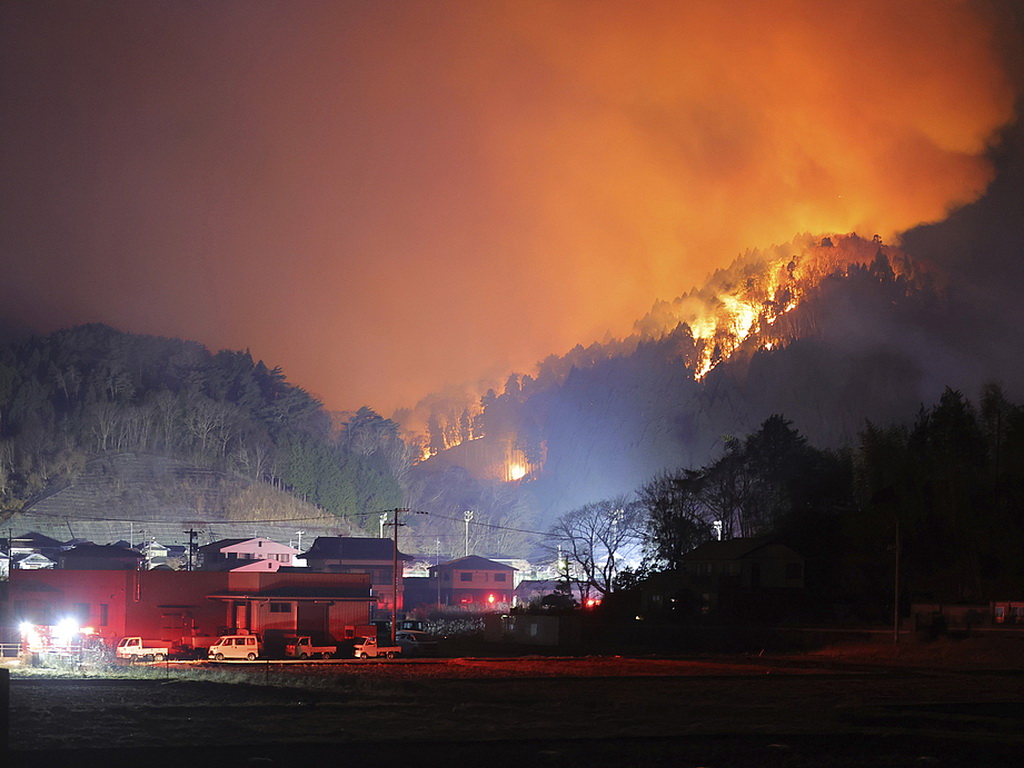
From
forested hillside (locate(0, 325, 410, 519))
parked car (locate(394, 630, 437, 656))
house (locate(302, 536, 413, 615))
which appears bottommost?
parked car (locate(394, 630, 437, 656))

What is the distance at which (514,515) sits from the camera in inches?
6122

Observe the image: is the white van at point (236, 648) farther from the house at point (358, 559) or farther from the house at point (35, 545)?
the house at point (35, 545)

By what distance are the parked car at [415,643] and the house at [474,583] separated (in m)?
41.8

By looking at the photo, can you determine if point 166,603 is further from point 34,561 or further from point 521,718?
point 34,561

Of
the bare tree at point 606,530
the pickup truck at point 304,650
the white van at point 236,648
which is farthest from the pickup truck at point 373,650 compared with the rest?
the bare tree at point 606,530

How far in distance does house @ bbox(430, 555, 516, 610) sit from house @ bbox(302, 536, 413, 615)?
3.93 m

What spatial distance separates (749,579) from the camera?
214 ft

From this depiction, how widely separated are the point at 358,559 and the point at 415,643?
4476cm

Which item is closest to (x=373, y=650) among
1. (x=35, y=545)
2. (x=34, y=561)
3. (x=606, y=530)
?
(x=34, y=561)

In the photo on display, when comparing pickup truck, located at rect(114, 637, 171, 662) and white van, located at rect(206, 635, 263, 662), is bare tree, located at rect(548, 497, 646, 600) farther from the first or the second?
pickup truck, located at rect(114, 637, 171, 662)

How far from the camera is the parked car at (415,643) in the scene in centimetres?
4822

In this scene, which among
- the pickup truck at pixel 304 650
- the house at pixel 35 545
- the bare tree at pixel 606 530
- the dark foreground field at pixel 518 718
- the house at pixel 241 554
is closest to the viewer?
the dark foreground field at pixel 518 718

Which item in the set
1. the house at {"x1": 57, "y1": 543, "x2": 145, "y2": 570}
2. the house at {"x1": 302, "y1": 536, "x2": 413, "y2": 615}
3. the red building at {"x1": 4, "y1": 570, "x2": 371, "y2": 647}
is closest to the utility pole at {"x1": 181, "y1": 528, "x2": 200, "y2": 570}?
the house at {"x1": 57, "y1": 543, "x2": 145, "y2": 570}

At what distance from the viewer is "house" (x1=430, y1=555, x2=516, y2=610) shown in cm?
9412
